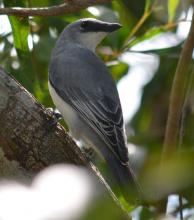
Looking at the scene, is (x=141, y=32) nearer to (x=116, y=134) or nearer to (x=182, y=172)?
(x=116, y=134)

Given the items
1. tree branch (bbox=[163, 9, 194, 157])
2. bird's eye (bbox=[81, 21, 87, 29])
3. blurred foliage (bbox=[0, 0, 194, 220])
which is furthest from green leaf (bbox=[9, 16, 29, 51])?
bird's eye (bbox=[81, 21, 87, 29])

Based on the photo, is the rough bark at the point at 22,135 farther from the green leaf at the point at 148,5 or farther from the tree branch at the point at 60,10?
the green leaf at the point at 148,5

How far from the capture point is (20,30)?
3.48m

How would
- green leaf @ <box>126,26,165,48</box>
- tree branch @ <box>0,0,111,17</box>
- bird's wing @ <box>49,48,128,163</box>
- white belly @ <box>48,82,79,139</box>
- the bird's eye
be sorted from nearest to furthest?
tree branch @ <box>0,0,111,17</box>
bird's wing @ <box>49,48,128,163</box>
white belly @ <box>48,82,79,139</box>
green leaf @ <box>126,26,165,48</box>
the bird's eye

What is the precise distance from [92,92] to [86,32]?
3.87 ft

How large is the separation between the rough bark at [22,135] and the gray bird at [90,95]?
670 mm

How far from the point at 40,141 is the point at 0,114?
230 millimetres

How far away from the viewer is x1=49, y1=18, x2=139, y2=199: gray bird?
3.30 meters

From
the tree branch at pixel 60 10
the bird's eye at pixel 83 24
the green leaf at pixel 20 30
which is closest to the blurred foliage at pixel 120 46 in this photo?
the green leaf at pixel 20 30

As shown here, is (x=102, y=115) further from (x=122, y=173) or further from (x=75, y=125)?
(x=122, y=173)

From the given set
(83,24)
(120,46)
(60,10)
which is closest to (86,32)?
(83,24)

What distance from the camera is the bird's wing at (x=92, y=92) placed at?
3.39m

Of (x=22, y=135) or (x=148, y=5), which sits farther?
(x=148, y=5)

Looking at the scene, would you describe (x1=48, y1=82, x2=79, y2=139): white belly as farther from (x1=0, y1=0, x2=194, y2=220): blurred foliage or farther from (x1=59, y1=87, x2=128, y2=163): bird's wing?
(x1=0, y1=0, x2=194, y2=220): blurred foliage
